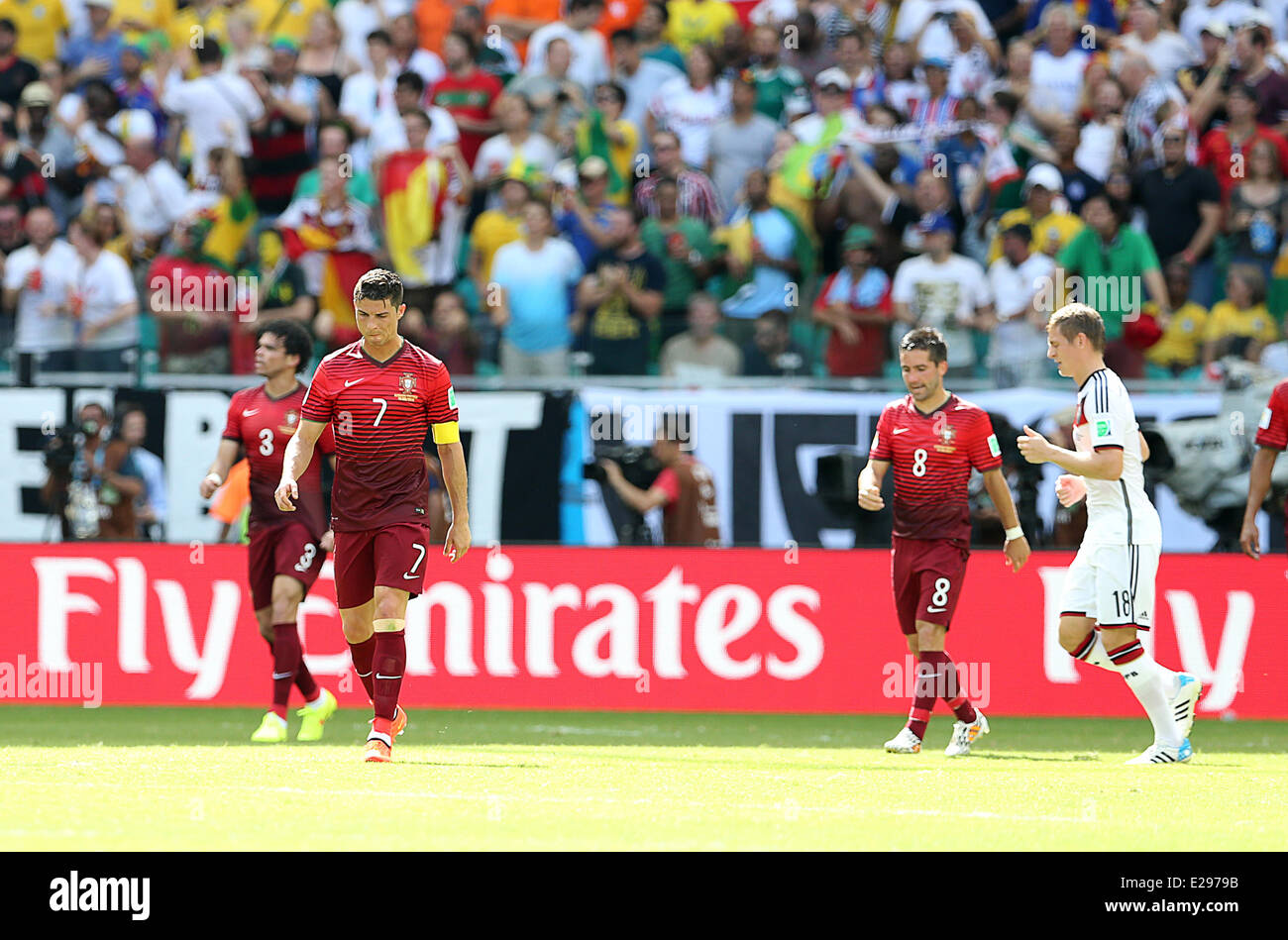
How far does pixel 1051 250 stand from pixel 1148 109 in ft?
6.70

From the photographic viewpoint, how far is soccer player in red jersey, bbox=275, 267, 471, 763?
887 centimetres

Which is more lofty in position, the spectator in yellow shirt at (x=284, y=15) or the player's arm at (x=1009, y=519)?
the spectator in yellow shirt at (x=284, y=15)

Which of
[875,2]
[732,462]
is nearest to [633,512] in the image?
[732,462]

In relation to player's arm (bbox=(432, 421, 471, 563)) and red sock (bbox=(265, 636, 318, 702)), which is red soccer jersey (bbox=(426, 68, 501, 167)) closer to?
red sock (bbox=(265, 636, 318, 702))

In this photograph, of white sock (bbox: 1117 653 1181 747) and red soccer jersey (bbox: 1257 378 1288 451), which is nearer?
white sock (bbox: 1117 653 1181 747)

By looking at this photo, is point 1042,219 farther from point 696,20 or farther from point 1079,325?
point 1079,325

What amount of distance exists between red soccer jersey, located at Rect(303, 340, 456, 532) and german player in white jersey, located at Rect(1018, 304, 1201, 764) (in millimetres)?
3002

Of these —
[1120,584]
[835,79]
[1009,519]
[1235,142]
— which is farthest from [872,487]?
[1235,142]

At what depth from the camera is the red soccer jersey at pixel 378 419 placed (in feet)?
29.1

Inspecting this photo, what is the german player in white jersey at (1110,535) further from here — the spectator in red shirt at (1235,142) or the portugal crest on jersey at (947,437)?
the spectator in red shirt at (1235,142)

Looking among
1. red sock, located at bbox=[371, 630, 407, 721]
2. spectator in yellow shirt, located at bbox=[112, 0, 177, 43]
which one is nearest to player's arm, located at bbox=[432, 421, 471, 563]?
red sock, located at bbox=[371, 630, 407, 721]

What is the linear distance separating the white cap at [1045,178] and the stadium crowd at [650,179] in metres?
0.04

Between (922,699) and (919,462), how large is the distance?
130cm

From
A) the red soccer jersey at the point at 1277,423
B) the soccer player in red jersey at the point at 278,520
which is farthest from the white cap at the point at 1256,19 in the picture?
the soccer player in red jersey at the point at 278,520
